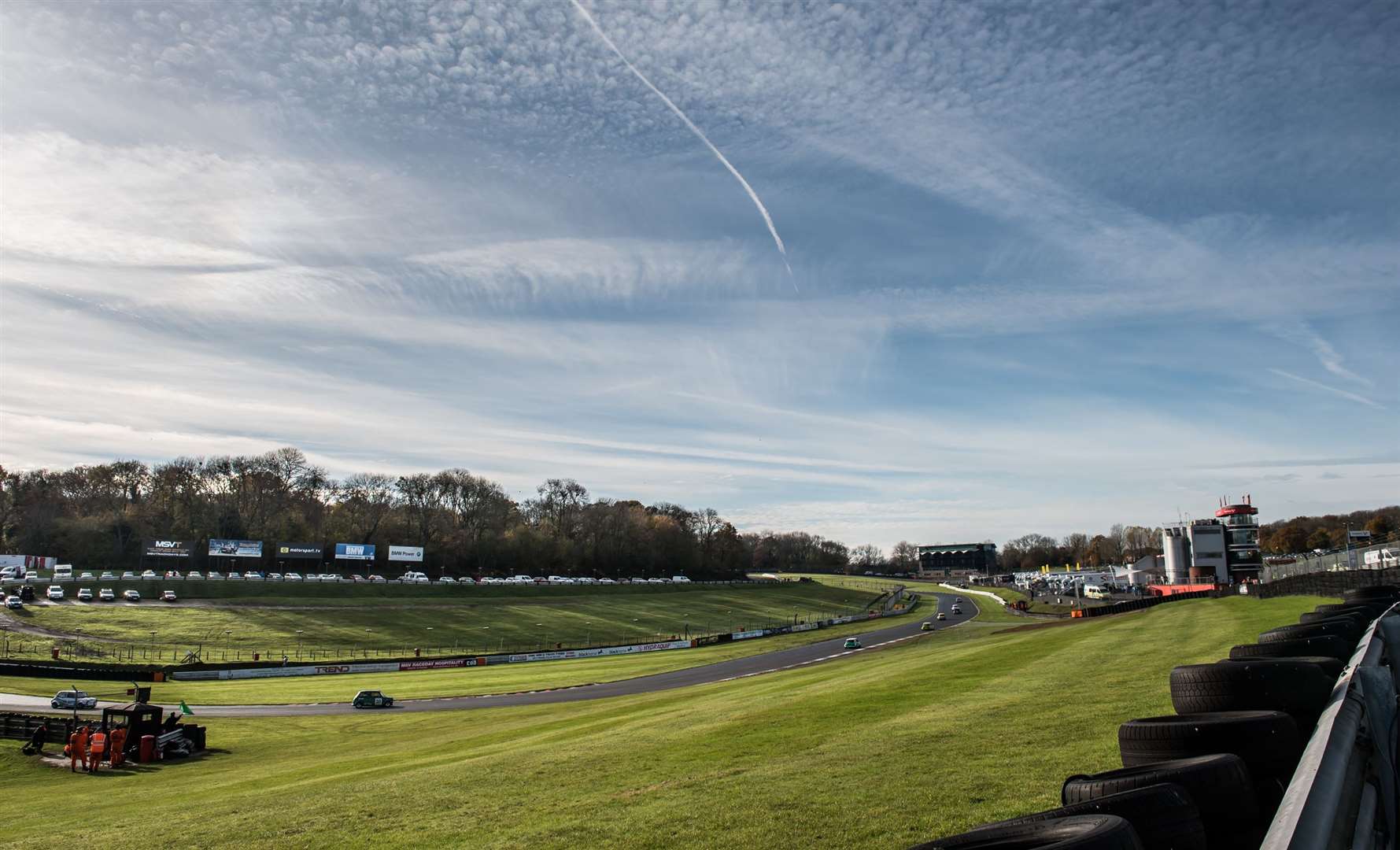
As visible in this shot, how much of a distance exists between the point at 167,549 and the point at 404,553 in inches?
1451

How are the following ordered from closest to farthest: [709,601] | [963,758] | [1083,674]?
[963,758]
[1083,674]
[709,601]

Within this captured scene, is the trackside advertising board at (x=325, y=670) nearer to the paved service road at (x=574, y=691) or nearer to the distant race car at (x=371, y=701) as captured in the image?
the paved service road at (x=574, y=691)

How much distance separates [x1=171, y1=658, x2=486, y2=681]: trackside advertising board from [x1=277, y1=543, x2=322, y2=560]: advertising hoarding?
79.0m

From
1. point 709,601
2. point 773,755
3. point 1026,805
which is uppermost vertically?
point 1026,805

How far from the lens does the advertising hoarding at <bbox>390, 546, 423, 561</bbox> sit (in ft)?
494

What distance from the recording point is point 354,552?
477 ft

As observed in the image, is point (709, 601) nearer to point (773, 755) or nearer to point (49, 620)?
point (49, 620)

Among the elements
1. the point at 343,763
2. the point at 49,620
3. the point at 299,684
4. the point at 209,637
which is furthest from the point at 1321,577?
the point at 49,620

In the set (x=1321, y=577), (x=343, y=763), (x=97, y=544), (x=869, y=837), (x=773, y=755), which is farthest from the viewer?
(x=97, y=544)

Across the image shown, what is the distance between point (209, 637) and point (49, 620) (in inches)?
622

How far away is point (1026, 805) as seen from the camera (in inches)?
383

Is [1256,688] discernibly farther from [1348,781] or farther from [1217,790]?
[1348,781]

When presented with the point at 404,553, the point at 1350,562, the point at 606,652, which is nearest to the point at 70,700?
the point at 606,652

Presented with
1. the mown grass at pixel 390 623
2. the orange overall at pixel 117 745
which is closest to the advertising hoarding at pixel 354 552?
the mown grass at pixel 390 623
